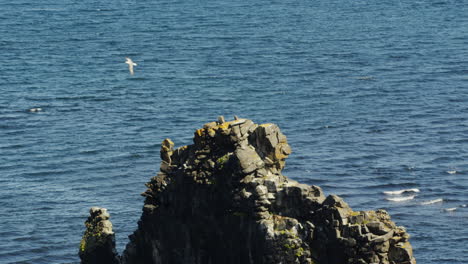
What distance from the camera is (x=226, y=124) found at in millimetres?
71125

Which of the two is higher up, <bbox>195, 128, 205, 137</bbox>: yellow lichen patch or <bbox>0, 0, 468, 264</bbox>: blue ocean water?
<bbox>0, 0, 468, 264</bbox>: blue ocean water

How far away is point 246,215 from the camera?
67.6m

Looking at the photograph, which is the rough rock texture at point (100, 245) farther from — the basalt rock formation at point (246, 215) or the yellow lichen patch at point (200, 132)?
the yellow lichen patch at point (200, 132)

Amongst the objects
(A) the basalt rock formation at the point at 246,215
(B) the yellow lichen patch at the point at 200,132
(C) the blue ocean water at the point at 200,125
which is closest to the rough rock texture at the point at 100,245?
(A) the basalt rock formation at the point at 246,215

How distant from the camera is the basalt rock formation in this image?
63.3 meters

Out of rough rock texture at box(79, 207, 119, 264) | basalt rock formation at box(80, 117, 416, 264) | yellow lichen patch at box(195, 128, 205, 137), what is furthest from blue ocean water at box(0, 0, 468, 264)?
yellow lichen patch at box(195, 128, 205, 137)

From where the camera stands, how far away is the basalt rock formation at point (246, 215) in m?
63.3

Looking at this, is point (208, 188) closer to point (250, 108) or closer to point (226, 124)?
point (226, 124)

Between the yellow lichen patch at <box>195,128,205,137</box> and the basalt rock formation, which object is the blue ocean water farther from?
the yellow lichen patch at <box>195,128,205,137</box>

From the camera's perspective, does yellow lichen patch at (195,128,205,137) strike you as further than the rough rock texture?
No

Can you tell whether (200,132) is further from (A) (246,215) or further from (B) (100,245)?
(B) (100,245)

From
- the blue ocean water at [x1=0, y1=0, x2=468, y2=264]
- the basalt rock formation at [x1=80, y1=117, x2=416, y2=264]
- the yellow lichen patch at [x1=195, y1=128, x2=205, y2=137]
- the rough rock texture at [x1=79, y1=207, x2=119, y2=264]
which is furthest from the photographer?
the blue ocean water at [x1=0, y1=0, x2=468, y2=264]

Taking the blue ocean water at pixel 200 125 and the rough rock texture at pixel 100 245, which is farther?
the blue ocean water at pixel 200 125

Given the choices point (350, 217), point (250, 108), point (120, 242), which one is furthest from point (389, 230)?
point (250, 108)
